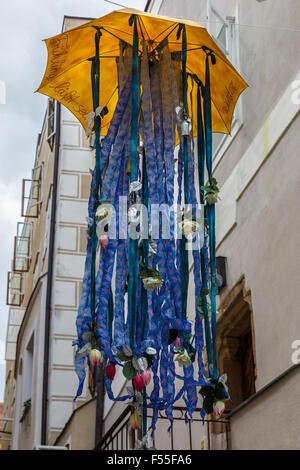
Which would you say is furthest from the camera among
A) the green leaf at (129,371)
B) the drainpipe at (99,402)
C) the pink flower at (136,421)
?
the drainpipe at (99,402)

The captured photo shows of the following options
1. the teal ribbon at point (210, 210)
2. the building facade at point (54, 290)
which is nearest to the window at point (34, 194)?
the building facade at point (54, 290)

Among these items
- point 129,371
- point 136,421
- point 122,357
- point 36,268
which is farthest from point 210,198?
point 36,268

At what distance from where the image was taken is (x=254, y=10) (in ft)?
31.5

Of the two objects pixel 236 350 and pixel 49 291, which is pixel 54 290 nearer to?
pixel 49 291

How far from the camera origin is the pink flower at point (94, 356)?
639 centimetres

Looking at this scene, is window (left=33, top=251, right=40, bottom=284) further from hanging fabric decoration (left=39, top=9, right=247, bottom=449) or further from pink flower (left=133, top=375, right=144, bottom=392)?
pink flower (left=133, top=375, right=144, bottom=392)

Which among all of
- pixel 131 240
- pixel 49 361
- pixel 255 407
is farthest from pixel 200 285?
pixel 49 361

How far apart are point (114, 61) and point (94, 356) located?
3246 mm

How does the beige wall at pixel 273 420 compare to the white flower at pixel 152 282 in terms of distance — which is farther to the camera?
the beige wall at pixel 273 420

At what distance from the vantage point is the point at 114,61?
8.56m

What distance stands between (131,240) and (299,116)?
2127 millimetres

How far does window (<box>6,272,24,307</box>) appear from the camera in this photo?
23.5 meters

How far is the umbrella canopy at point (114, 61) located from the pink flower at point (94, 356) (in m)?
2.65

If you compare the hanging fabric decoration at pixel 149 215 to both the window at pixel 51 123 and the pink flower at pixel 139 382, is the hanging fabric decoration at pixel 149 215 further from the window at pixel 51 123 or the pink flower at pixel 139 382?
the window at pixel 51 123
